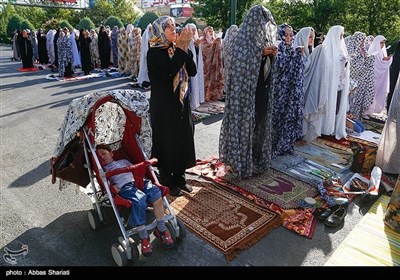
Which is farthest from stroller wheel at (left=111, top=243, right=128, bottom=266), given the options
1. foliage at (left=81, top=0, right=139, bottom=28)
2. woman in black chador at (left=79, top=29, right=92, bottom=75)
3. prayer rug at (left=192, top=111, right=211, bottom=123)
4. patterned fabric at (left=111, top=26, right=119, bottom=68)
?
foliage at (left=81, top=0, right=139, bottom=28)

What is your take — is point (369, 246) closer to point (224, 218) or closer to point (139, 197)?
point (224, 218)

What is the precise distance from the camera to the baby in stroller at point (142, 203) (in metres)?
2.86

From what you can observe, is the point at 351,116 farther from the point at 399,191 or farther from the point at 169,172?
the point at 169,172

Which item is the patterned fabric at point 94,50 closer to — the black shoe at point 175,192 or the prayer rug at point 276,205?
the prayer rug at point 276,205

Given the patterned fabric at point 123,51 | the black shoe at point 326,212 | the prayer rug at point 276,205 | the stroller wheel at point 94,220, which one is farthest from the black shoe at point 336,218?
the patterned fabric at point 123,51

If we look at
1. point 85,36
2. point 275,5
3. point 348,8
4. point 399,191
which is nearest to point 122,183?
point 399,191

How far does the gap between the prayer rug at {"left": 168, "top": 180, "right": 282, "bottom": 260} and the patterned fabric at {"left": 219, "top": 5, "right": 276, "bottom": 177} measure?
1.93 ft

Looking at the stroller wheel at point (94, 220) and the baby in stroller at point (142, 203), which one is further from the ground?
the baby in stroller at point (142, 203)

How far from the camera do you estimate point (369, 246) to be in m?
3.20

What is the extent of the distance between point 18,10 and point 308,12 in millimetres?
31554

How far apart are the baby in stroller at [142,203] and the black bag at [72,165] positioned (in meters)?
0.21

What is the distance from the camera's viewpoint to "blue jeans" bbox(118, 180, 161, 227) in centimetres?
285

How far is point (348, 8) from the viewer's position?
19.6m

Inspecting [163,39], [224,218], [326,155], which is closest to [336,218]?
[224,218]
